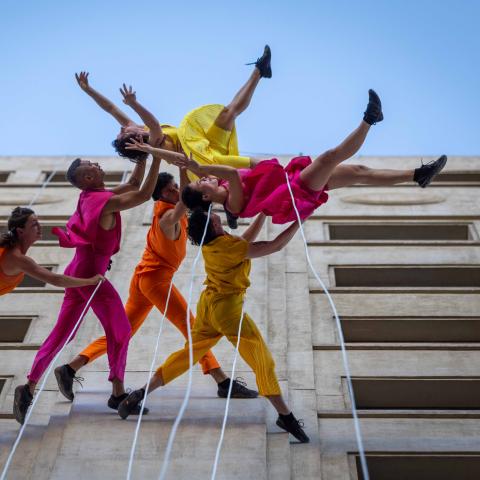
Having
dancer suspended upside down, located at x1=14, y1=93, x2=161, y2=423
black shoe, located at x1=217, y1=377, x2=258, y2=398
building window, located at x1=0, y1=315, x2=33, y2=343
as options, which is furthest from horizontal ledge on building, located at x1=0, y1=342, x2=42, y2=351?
black shoe, located at x1=217, y1=377, x2=258, y2=398

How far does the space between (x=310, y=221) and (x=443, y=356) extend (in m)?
3.69

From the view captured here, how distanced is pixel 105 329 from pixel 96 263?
59cm

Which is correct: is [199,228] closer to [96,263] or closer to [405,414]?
[96,263]

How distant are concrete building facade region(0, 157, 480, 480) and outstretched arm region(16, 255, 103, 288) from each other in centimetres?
109

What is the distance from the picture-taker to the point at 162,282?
669cm

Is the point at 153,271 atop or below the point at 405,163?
below

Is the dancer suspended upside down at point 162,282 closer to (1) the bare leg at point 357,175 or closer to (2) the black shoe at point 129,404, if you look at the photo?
(2) the black shoe at point 129,404

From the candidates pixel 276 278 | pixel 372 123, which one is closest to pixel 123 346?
pixel 372 123

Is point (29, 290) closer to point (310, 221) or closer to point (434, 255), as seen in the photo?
point (310, 221)

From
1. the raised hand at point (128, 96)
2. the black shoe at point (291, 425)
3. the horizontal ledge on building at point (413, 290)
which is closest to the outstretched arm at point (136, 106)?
the raised hand at point (128, 96)

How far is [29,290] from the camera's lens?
9719mm

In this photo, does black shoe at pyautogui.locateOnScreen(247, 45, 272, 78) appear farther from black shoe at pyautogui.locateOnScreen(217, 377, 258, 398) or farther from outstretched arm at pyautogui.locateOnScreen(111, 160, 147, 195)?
black shoe at pyautogui.locateOnScreen(217, 377, 258, 398)

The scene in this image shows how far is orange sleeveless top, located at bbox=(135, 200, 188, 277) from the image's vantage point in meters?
6.68

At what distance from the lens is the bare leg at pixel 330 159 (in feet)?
18.3
